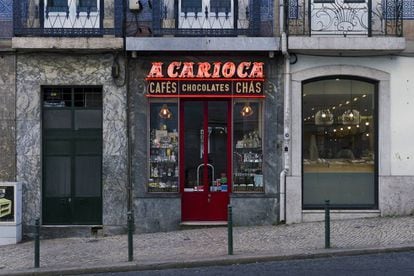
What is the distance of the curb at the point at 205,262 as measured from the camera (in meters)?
9.27

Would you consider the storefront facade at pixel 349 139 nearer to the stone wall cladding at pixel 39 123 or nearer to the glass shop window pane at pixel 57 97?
the stone wall cladding at pixel 39 123

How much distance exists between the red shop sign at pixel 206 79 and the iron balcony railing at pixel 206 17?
72cm

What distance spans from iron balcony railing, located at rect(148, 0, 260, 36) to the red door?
158cm

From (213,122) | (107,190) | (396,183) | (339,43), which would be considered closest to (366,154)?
(396,183)

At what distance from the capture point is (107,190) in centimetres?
1281

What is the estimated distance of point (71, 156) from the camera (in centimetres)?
1302

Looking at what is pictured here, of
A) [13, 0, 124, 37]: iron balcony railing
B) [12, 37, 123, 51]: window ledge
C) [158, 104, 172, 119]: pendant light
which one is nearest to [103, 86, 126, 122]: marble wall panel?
[158, 104, 172, 119]: pendant light

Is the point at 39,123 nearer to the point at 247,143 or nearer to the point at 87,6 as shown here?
the point at 87,6

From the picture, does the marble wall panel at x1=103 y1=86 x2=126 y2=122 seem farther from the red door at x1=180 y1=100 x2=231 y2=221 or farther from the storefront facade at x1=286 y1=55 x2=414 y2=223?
the storefront facade at x1=286 y1=55 x2=414 y2=223

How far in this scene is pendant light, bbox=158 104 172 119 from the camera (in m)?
13.0

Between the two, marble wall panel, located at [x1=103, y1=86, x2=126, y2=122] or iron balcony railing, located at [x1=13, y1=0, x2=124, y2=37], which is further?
marble wall panel, located at [x1=103, y1=86, x2=126, y2=122]

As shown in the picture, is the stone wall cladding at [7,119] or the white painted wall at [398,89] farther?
the white painted wall at [398,89]

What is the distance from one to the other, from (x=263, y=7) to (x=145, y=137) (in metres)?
3.87

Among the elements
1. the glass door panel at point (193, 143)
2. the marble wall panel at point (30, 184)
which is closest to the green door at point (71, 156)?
the marble wall panel at point (30, 184)
